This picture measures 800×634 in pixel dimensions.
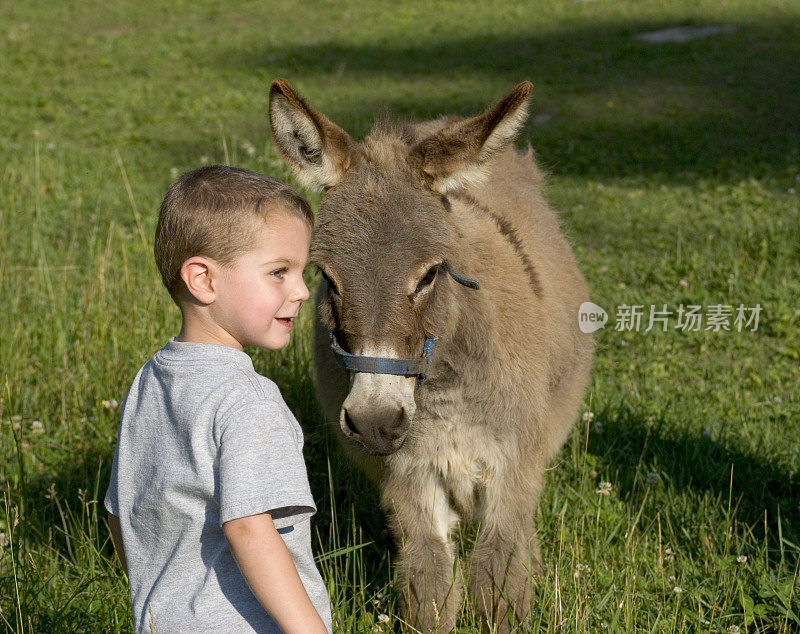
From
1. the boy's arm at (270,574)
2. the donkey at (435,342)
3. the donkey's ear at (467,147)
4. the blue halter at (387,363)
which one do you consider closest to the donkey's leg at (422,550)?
the donkey at (435,342)

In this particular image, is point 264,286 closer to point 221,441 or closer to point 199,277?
point 199,277

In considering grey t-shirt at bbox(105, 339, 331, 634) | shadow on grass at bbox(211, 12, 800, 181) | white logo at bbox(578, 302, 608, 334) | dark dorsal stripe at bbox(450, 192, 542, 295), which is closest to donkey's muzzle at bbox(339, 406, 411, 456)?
grey t-shirt at bbox(105, 339, 331, 634)

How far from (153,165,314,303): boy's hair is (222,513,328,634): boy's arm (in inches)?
23.4

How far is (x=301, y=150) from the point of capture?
293cm

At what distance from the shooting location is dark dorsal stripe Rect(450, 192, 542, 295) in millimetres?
3473

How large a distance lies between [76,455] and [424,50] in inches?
459

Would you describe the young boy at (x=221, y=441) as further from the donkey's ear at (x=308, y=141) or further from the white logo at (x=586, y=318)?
the white logo at (x=586, y=318)

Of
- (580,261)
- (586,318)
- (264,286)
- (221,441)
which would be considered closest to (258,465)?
(221,441)

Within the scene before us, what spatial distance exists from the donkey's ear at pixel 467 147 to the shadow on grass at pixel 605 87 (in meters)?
5.39

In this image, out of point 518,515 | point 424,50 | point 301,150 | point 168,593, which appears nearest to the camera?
point 168,593

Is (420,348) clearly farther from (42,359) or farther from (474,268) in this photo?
(42,359)

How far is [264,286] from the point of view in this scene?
198cm

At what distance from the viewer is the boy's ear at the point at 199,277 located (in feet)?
6.40

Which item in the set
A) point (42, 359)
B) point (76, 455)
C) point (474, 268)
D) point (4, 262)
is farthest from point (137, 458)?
point (4, 262)
